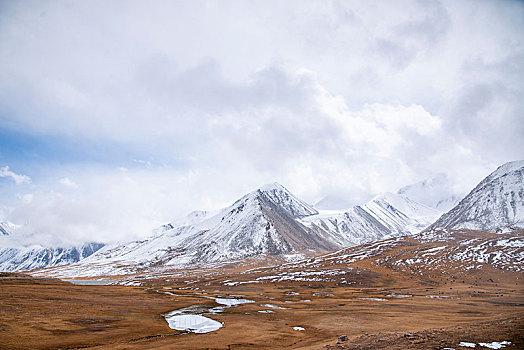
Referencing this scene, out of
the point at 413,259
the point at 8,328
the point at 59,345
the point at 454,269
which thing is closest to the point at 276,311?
the point at 59,345

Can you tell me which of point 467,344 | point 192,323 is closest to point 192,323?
point 192,323

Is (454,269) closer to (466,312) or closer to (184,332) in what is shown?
(466,312)

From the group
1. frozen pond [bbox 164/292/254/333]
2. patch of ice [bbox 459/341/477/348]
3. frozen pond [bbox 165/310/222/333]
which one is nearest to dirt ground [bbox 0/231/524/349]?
patch of ice [bbox 459/341/477/348]

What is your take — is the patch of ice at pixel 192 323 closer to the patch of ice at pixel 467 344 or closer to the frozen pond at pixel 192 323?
the frozen pond at pixel 192 323

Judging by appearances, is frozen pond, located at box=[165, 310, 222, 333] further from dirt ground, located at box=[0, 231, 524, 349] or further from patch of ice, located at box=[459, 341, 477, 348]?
patch of ice, located at box=[459, 341, 477, 348]

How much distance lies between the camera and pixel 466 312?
61.1 meters

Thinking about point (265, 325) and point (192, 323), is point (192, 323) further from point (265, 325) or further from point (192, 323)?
point (265, 325)

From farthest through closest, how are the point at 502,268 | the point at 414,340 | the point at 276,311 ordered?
the point at 502,268 < the point at 276,311 < the point at 414,340

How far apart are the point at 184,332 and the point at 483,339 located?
40.1 meters

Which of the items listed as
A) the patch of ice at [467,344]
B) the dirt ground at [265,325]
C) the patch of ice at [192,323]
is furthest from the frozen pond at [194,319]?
the patch of ice at [467,344]

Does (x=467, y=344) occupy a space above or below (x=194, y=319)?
above

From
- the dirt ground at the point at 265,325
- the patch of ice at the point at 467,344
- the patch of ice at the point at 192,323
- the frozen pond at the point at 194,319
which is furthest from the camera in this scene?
the frozen pond at the point at 194,319

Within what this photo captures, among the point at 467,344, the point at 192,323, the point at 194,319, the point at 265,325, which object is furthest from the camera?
the point at 194,319

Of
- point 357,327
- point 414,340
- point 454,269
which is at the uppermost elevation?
point 414,340
